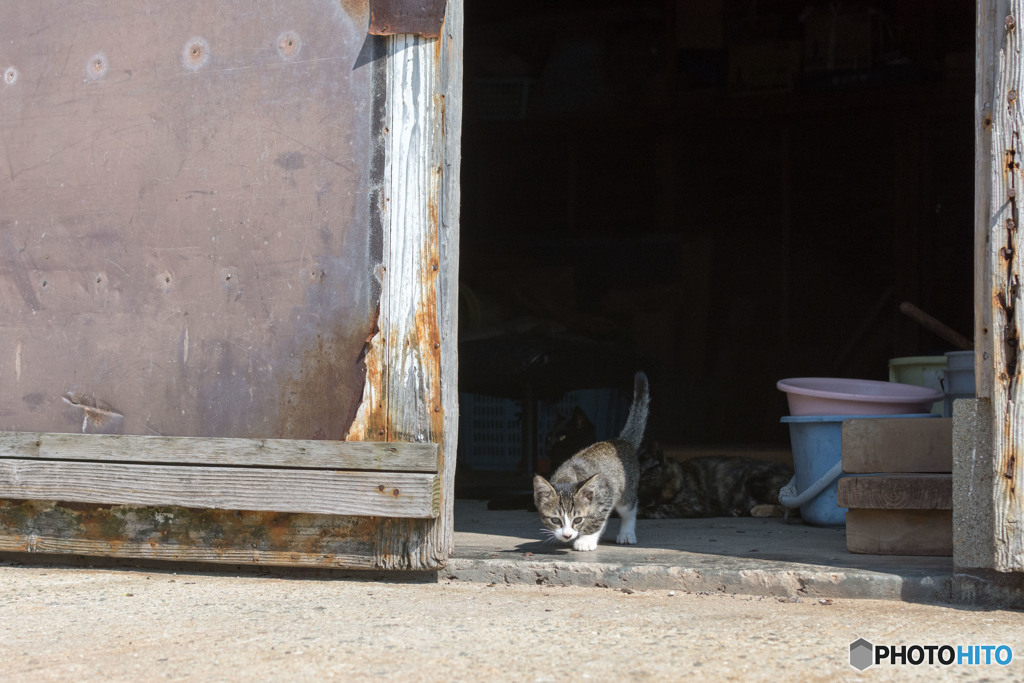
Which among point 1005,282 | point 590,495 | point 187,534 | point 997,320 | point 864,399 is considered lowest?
point 187,534

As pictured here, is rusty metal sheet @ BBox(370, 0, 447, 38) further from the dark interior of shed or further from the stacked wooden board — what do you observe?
the dark interior of shed

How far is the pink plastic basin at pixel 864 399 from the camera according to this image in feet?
14.2

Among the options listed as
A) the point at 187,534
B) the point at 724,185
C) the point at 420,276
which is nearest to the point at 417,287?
the point at 420,276

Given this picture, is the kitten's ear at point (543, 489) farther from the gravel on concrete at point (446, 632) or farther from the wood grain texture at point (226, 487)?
the wood grain texture at point (226, 487)

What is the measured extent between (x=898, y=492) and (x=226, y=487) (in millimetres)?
2376

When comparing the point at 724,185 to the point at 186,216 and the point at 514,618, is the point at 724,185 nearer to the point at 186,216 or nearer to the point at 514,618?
the point at 186,216

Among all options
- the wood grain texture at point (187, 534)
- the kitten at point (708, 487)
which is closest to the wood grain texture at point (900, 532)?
the kitten at point (708, 487)

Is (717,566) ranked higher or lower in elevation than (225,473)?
lower

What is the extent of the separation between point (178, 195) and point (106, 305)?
0.51 meters

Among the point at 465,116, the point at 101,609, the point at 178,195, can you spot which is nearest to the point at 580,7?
the point at 465,116

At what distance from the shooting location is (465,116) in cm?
884

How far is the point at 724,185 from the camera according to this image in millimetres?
8680

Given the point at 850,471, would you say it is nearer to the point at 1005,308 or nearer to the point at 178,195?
the point at 1005,308

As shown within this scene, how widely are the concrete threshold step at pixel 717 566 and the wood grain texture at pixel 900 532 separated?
5 cm
